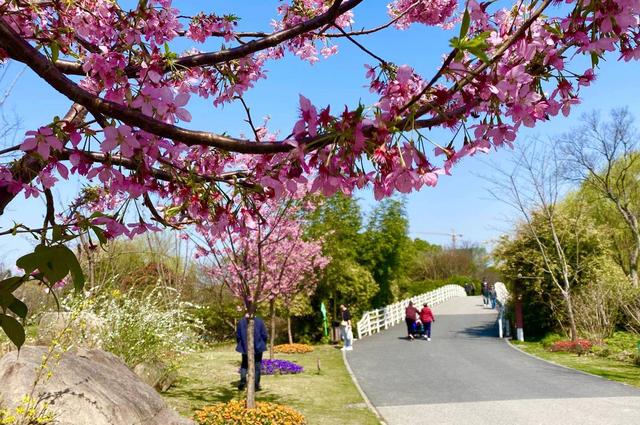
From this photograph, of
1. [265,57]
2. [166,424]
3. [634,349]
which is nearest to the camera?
[265,57]

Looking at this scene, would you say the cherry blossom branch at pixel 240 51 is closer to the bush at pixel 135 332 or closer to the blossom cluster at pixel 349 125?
the blossom cluster at pixel 349 125

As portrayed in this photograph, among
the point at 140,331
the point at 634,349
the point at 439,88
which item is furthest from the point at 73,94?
the point at 634,349

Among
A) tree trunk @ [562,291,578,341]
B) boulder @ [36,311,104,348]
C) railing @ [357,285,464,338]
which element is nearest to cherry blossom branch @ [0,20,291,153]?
boulder @ [36,311,104,348]

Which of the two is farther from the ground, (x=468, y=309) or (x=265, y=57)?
(x=265, y=57)

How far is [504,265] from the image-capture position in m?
21.7

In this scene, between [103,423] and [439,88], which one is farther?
[103,423]

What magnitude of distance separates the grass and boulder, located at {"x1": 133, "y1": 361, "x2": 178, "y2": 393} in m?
0.20

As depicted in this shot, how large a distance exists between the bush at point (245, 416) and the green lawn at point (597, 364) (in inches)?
307

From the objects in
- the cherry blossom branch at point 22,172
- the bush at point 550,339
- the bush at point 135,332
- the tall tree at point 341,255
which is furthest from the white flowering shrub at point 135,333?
the bush at point 550,339

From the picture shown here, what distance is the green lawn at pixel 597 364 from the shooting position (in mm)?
12391

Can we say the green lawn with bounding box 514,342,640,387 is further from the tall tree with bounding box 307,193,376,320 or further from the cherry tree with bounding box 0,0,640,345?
the cherry tree with bounding box 0,0,640,345

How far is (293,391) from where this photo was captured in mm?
10992

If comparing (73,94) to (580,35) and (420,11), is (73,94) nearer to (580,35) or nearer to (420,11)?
(580,35)

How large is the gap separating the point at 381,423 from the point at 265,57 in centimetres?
594
